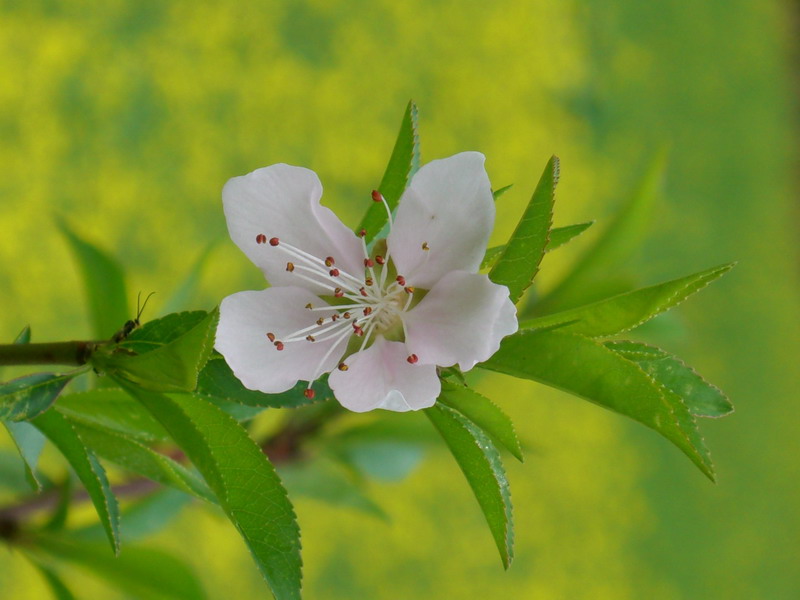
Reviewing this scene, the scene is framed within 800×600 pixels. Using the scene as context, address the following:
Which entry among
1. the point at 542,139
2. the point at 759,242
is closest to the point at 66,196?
the point at 542,139

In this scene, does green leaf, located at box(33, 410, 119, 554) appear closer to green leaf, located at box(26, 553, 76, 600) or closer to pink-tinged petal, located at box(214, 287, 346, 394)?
pink-tinged petal, located at box(214, 287, 346, 394)

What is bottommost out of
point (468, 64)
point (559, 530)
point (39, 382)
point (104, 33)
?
point (559, 530)

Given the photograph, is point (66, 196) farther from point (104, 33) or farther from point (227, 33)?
point (227, 33)

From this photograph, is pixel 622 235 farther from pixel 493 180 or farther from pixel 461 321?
pixel 493 180

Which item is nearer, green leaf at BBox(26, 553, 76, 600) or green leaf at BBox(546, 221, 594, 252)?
→ green leaf at BBox(546, 221, 594, 252)

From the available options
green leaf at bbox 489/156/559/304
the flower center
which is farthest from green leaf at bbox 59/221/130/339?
green leaf at bbox 489/156/559/304

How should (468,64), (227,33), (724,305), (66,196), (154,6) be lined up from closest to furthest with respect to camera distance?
1. (66,196)
2. (154,6)
3. (227,33)
4. (468,64)
5. (724,305)
